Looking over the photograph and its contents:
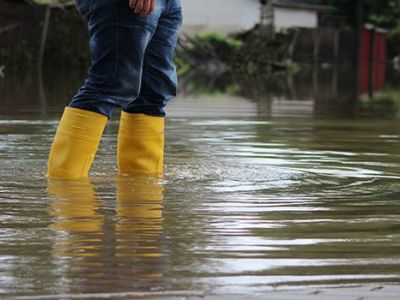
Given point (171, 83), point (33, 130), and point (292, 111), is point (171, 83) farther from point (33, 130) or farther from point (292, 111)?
point (292, 111)

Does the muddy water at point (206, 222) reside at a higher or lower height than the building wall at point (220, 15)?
lower

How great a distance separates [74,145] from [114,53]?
436mm

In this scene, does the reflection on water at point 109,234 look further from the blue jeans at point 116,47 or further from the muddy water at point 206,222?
the blue jeans at point 116,47

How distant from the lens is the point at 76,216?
4.55m

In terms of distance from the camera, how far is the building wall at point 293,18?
188 ft

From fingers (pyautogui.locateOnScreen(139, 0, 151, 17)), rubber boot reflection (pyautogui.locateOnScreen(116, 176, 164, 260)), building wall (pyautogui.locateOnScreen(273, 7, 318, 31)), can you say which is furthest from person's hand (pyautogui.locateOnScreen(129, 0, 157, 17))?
building wall (pyautogui.locateOnScreen(273, 7, 318, 31))

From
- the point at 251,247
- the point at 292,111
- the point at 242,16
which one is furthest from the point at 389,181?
the point at 242,16

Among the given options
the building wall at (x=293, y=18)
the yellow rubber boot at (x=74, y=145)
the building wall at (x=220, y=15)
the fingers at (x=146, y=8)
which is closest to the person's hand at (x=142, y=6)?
the fingers at (x=146, y=8)

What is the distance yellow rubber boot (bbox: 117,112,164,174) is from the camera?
6.05 metres

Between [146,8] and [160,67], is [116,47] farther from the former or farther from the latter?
[160,67]

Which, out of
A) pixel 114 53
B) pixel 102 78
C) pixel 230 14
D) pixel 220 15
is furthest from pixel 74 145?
pixel 230 14

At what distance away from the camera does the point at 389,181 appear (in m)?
5.89

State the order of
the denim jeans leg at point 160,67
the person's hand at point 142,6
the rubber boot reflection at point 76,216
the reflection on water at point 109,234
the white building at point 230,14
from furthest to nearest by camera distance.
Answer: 1. the white building at point 230,14
2. the denim jeans leg at point 160,67
3. the person's hand at point 142,6
4. the rubber boot reflection at point 76,216
5. the reflection on water at point 109,234

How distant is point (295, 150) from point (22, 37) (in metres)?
21.7
